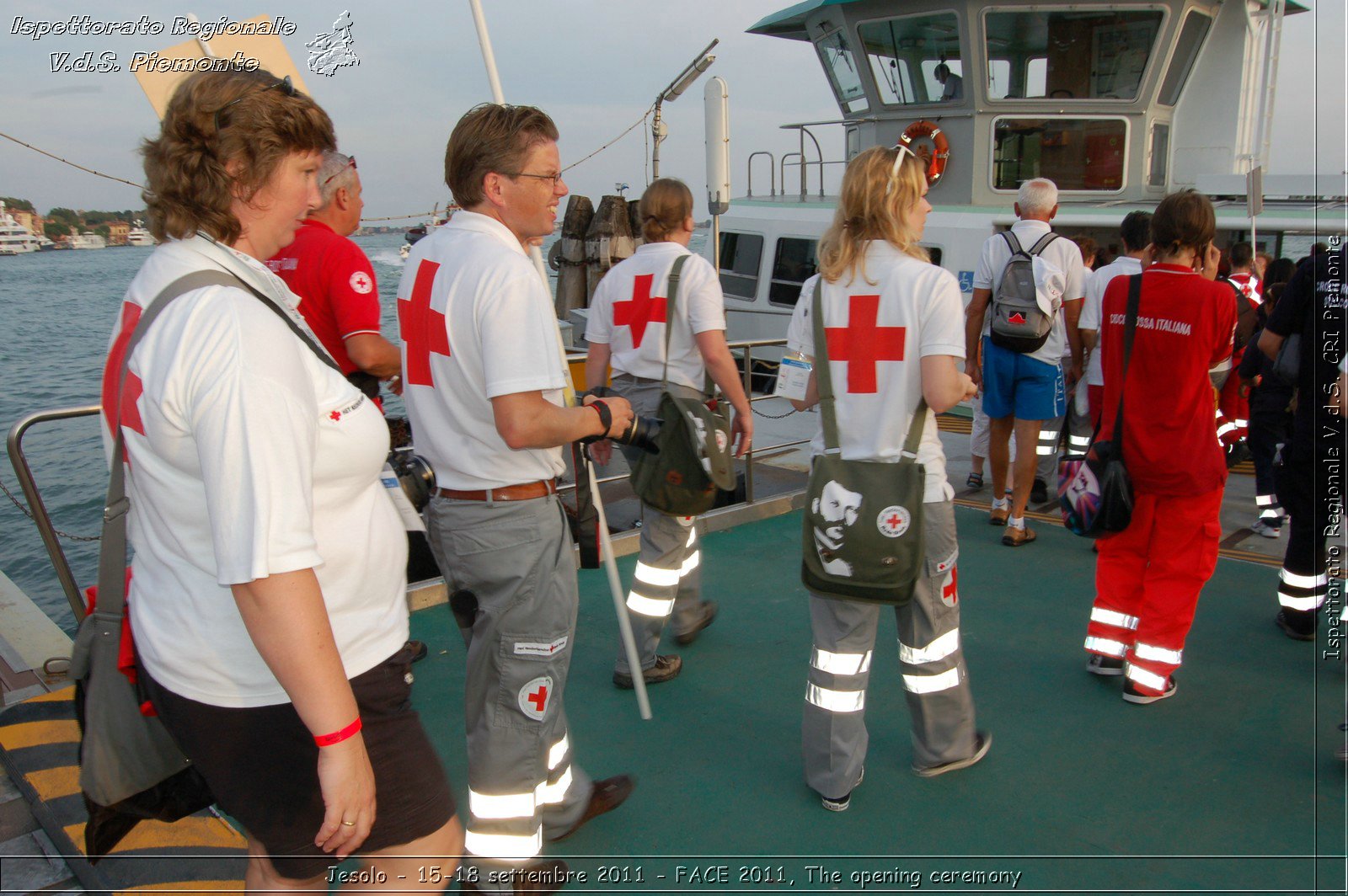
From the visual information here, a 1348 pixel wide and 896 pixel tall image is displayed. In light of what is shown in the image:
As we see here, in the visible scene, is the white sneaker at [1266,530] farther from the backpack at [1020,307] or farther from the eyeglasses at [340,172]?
the eyeglasses at [340,172]

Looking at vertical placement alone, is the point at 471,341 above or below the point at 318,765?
above

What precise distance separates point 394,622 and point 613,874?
52.1 inches

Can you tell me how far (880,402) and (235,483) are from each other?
185 cm

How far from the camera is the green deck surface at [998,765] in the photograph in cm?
256

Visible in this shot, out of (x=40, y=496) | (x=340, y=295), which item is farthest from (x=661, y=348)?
(x=40, y=496)

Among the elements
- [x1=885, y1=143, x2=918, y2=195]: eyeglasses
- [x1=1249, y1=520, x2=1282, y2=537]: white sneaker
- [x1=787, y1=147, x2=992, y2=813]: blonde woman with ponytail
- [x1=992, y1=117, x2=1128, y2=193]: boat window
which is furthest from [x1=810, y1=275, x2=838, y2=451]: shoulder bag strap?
[x1=992, y1=117, x2=1128, y2=193]: boat window

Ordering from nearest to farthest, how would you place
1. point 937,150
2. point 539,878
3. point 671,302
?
point 539,878, point 671,302, point 937,150

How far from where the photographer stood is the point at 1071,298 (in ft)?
17.8

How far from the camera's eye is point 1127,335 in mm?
3355

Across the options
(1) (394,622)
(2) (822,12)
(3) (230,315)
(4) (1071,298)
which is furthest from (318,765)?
(2) (822,12)

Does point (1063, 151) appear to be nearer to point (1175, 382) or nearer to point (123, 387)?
point (1175, 382)

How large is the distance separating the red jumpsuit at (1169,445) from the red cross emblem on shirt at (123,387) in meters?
3.16

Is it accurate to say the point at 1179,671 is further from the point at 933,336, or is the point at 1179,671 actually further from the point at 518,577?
the point at 518,577

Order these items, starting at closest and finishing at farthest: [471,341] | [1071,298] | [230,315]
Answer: [230,315], [471,341], [1071,298]
